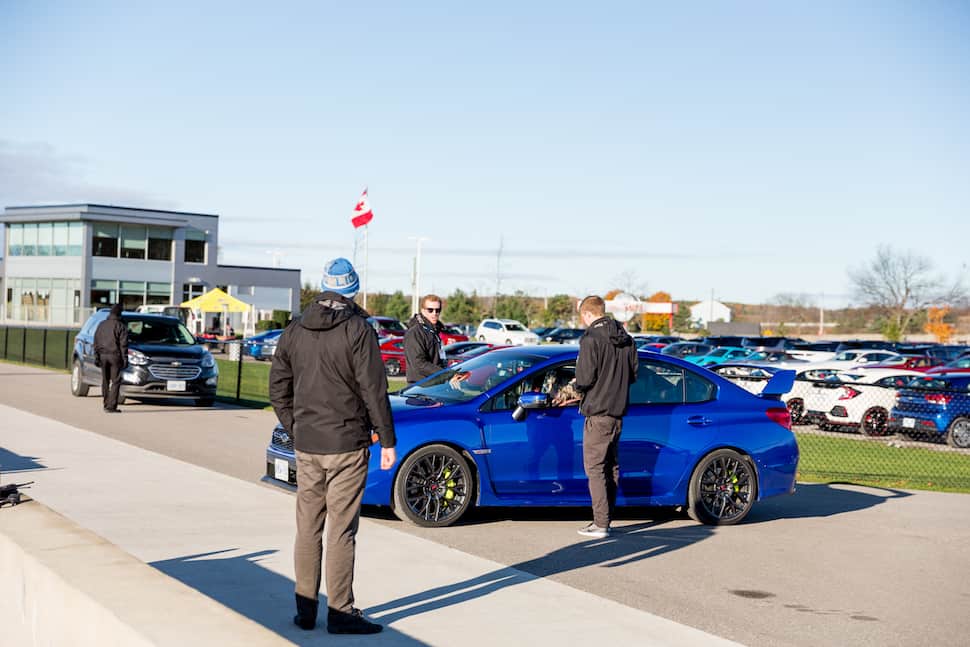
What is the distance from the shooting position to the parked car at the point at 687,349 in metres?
41.8

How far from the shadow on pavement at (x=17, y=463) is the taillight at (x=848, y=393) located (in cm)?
1473

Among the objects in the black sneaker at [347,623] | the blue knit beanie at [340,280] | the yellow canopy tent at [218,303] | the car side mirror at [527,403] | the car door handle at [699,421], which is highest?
the yellow canopy tent at [218,303]

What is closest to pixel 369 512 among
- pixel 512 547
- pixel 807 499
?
pixel 512 547

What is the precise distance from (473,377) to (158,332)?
1260 cm

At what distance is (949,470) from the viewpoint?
16.5 m

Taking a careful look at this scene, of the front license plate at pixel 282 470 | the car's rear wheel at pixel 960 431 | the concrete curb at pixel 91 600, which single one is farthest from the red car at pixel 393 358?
the concrete curb at pixel 91 600

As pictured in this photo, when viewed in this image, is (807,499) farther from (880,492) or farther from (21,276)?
(21,276)

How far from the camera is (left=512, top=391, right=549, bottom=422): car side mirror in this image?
9.48 m

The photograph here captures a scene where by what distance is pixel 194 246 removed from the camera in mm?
74375

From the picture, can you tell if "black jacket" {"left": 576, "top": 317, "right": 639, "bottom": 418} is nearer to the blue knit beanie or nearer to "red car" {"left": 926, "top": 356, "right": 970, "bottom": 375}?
the blue knit beanie

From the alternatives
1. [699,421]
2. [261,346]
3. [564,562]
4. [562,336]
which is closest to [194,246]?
[562,336]

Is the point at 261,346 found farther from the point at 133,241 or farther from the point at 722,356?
the point at 133,241

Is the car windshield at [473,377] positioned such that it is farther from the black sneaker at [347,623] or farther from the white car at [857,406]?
the white car at [857,406]

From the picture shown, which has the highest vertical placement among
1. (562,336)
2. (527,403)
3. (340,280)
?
(340,280)
